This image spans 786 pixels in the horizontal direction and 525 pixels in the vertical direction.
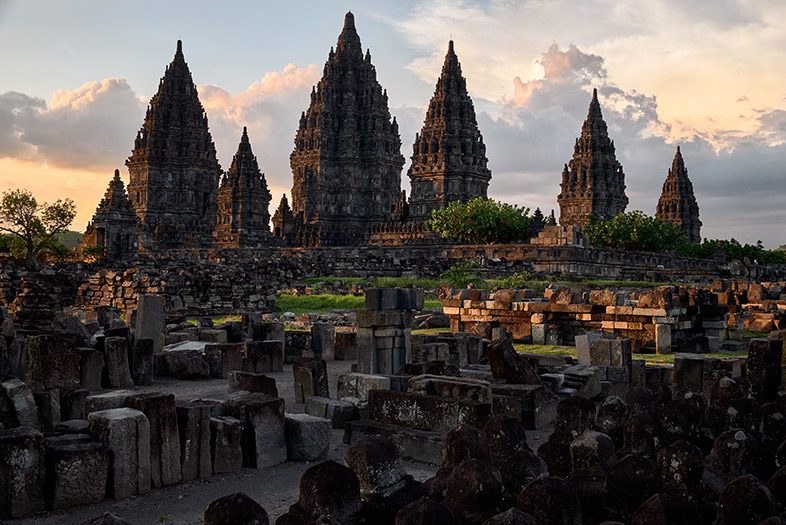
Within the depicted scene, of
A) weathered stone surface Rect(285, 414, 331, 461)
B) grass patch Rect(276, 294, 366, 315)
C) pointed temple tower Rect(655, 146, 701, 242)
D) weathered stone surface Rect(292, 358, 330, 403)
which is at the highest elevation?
pointed temple tower Rect(655, 146, 701, 242)

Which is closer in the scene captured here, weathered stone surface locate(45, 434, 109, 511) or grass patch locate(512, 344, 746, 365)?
weathered stone surface locate(45, 434, 109, 511)

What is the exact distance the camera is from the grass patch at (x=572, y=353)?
590 inches

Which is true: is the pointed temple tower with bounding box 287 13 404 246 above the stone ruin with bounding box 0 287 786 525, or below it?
above

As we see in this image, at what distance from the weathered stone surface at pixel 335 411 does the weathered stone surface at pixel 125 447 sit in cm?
293

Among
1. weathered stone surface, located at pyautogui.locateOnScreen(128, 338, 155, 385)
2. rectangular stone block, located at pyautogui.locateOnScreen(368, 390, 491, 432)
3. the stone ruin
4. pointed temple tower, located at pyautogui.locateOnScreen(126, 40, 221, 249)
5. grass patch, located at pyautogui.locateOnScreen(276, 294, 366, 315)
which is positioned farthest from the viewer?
pointed temple tower, located at pyautogui.locateOnScreen(126, 40, 221, 249)

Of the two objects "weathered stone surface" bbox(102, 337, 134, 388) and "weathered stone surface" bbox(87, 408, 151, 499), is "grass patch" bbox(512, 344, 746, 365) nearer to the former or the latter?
"weathered stone surface" bbox(102, 337, 134, 388)

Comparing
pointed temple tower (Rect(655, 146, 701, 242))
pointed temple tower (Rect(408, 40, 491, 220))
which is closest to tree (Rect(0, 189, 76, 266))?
pointed temple tower (Rect(408, 40, 491, 220))

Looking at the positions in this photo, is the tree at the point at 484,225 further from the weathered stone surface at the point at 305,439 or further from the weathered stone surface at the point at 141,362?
the weathered stone surface at the point at 305,439

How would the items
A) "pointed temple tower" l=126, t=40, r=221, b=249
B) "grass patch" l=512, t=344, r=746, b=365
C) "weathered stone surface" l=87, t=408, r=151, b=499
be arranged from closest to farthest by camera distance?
"weathered stone surface" l=87, t=408, r=151, b=499, "grass patch" l=512, t=344, r=746, b=365, "pointed temple tower" l=126, t=40, r=221, b=249

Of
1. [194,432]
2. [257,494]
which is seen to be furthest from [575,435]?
[194,432]

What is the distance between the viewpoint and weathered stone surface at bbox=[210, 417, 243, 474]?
7523mm

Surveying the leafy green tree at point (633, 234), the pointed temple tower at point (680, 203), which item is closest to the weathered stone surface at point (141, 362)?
the leafy green tree at point (633, 234)

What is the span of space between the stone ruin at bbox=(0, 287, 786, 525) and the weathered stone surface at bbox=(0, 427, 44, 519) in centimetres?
1

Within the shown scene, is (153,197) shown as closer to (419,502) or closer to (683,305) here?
(683,305)
